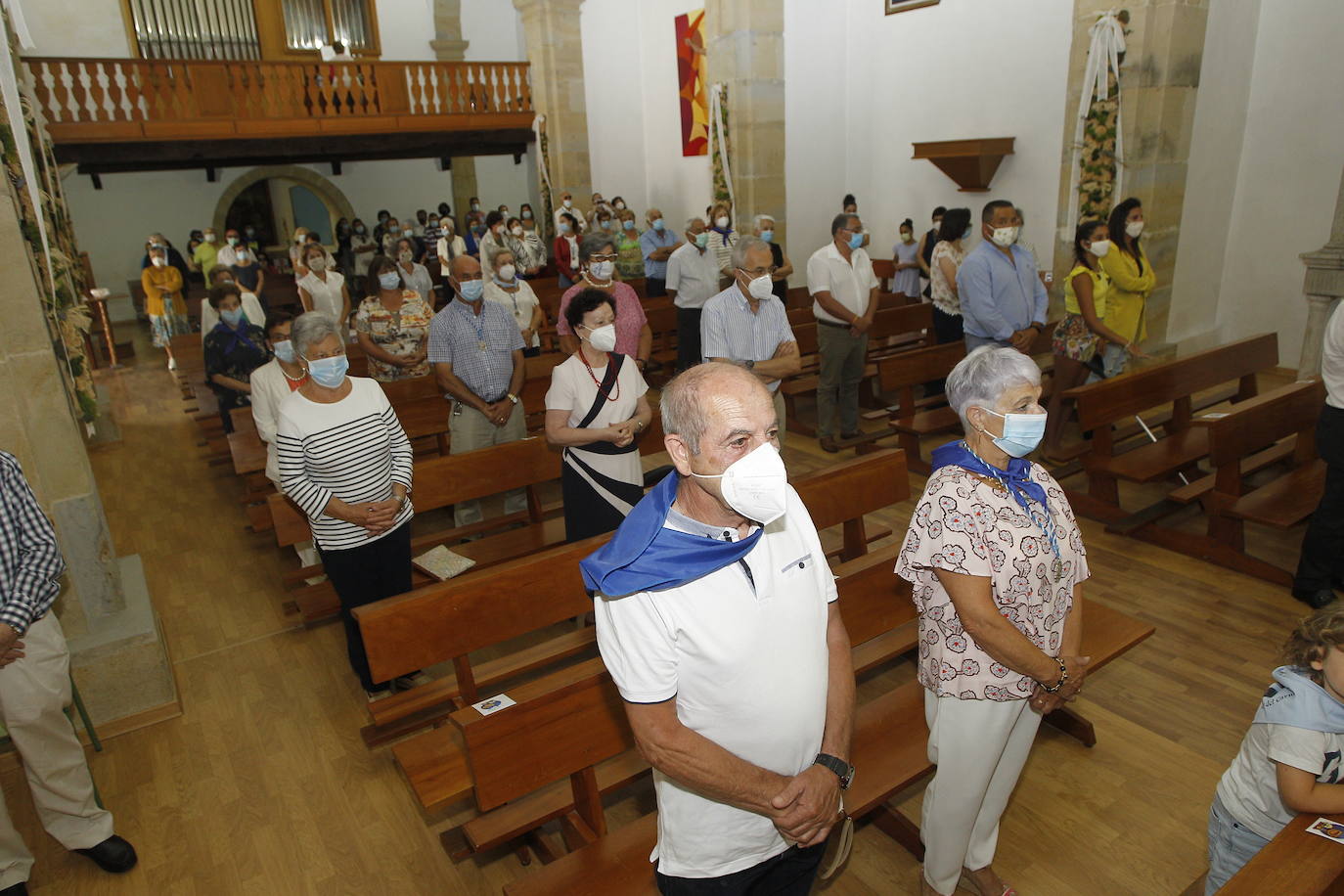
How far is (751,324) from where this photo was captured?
14.6 ft

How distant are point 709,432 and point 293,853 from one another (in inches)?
88.8

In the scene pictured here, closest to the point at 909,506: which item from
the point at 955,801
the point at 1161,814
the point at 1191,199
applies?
the point at 1161,814

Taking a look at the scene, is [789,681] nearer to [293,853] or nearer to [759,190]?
[293,853]

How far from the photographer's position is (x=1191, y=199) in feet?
23.9

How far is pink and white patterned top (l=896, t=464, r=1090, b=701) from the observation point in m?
2.04

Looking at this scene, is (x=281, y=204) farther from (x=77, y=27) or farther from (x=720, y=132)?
(x=720, y=132)

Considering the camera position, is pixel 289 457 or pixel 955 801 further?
pixel 289 457


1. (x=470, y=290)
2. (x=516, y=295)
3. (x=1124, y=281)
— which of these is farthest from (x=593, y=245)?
(x=1124, y=281)

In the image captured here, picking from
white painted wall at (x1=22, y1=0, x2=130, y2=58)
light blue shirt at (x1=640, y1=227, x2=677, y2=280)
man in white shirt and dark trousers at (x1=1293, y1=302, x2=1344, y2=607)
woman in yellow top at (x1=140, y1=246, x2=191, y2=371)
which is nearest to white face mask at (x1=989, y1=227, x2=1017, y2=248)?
man in white shirt and dark trousers at (x1=1293, y1=302, x2=1344, y2=607)

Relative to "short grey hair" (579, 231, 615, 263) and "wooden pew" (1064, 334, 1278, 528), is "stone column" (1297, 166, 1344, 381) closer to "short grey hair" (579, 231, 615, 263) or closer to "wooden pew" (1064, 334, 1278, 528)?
"wooden pew" (1064, 334, 1278, 528)

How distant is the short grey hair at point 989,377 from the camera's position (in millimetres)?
2123

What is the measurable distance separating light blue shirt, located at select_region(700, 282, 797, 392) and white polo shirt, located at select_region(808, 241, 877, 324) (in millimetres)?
1612

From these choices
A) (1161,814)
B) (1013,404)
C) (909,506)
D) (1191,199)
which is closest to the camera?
(1013,404)

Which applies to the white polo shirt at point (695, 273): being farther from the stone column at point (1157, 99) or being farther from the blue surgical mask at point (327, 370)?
the blue surgical mask at point (327, 370)
